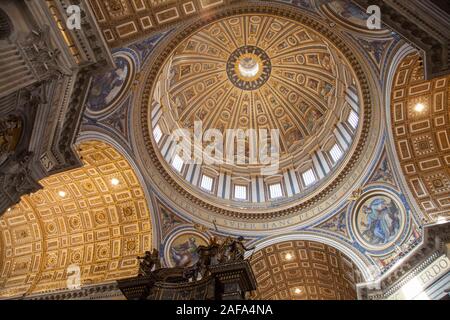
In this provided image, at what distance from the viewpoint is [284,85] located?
26531 mm

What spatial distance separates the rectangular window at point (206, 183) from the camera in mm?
22406

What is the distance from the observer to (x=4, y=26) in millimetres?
8266

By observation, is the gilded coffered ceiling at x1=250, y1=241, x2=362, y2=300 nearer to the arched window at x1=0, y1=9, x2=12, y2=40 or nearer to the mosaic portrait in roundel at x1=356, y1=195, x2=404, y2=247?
the mosaic portrait in roundel at x1=356, y1=195, x2=404, y2=247

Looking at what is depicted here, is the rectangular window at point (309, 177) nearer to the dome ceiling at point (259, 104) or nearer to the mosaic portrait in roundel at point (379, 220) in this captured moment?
the dome ceiling at point (259, 104)

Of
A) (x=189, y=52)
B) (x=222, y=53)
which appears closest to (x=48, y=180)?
(x=189, y=52)

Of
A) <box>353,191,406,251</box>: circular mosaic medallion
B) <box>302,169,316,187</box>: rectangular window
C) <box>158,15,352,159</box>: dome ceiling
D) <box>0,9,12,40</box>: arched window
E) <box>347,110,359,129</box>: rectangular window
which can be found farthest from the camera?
<box>158,15,352,159</box>: dome ceiling

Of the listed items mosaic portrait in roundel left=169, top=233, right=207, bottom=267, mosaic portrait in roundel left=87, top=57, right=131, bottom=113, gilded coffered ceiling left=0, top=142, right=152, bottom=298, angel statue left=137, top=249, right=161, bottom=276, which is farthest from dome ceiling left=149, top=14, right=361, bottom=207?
angel statue left=137, top=249, right=161, bottom=276

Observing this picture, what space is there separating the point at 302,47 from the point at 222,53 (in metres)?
5.09

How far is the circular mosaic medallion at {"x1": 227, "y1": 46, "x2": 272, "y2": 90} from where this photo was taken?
83.8 feet

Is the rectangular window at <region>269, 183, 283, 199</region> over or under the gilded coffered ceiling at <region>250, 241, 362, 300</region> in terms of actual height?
over

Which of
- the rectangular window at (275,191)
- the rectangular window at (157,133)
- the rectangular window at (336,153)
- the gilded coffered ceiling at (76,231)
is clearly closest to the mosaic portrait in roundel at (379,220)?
the rectangular window at (336,153)

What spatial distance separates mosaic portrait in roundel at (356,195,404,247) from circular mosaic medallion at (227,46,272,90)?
11945 millimetres

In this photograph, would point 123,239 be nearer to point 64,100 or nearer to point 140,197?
point 140,197

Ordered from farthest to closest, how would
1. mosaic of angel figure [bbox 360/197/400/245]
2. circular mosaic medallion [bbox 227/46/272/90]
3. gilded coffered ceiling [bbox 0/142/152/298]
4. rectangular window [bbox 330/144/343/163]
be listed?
circular mosaic medallion [bbox 227/46/272/90]
rectangular window [bbox 330/144/343/163]
gilded coffered ceiling [bbox 0/142/152/298]
mosaic of angel figure [bbox 360/197/400/245]
